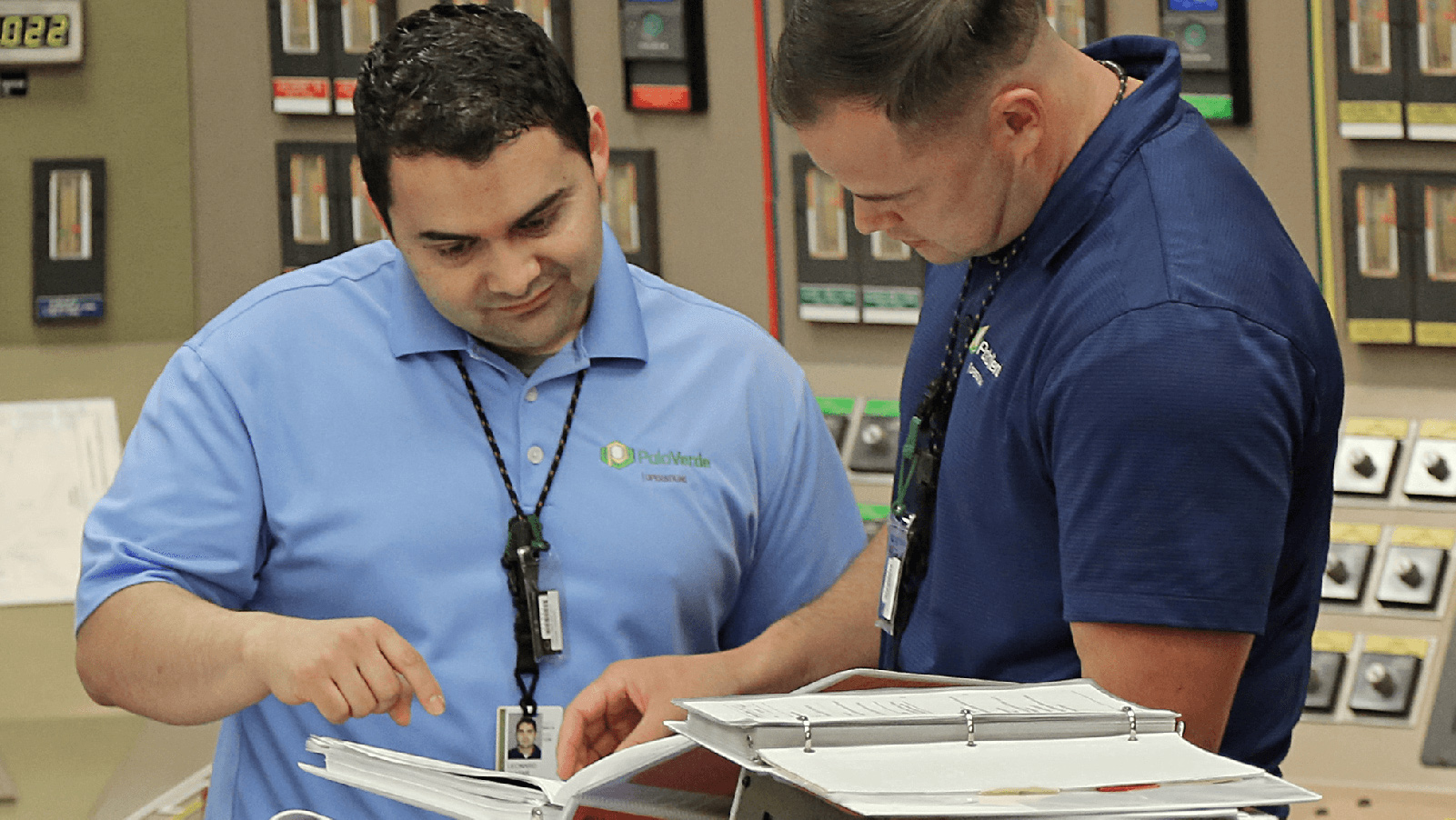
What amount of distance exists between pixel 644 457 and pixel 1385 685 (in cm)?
154

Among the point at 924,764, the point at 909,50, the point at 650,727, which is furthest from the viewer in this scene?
the point at 650,727

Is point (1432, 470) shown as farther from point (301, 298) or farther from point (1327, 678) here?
point (301, 298)

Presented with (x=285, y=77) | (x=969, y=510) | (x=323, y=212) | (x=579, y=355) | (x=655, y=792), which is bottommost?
(x=655, y=792)

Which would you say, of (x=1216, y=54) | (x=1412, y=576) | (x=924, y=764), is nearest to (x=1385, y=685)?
(x=1412, y=576)

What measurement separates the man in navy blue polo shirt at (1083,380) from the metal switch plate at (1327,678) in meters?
1.29

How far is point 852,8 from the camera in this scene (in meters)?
1.16

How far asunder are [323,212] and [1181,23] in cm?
163

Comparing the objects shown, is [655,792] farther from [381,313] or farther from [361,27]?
[361,27]

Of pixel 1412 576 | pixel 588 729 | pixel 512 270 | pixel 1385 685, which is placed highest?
pixel 512 270

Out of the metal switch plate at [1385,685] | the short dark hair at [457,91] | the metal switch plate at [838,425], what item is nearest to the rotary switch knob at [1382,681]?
the metal switch plate at [1385,685]

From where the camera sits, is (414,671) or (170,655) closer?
(414,671)

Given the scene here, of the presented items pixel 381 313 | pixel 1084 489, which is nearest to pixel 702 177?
pixel 381 313

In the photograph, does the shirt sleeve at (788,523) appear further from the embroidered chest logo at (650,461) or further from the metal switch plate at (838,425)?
the metal switch plate at (838,425)

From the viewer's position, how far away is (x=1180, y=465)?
1047 millimetres
